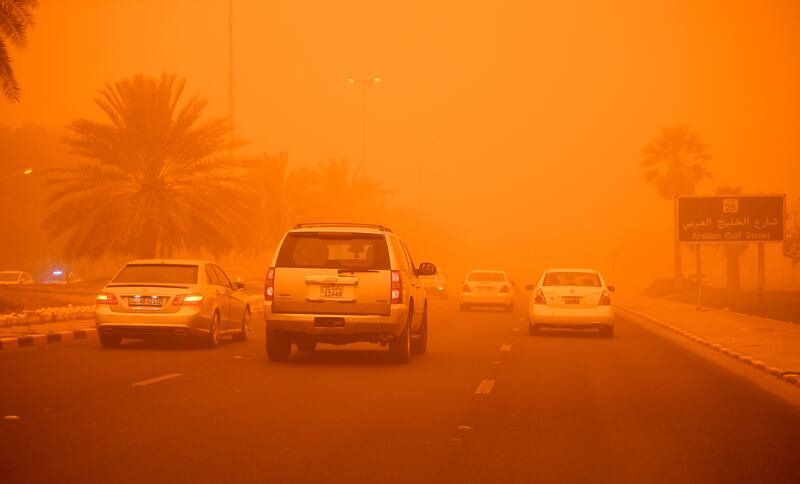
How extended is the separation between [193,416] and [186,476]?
3173 mm

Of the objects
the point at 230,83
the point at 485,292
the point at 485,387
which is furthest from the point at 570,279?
the point at 230,83

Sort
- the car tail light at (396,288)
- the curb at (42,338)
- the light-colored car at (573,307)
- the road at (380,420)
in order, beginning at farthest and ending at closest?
the light-colored car at (573,307) → the curb at (42,338) → the car tail light at (396,288) → the road at (380,420)

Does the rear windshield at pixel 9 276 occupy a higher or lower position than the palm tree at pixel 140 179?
lower

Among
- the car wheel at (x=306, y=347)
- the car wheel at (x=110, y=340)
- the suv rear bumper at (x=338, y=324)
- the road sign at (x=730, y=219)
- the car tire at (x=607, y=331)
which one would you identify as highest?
the road sign at (x=730, y=219)

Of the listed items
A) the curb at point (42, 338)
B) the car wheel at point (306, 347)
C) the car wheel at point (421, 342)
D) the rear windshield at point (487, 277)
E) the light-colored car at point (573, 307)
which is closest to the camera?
the car wheel at point (421, 342)

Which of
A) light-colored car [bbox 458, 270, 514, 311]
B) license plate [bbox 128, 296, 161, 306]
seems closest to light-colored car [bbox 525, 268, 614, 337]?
license plate [bbox 128, 296, 161, 306]

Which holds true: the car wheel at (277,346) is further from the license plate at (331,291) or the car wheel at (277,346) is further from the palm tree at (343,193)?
the palm tree at (343,193)

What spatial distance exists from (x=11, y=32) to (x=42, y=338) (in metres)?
9.03

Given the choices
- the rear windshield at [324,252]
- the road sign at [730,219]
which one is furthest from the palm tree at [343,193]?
the rear windshield at [324,252]

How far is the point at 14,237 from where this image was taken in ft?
242

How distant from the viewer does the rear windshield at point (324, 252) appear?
1708 centimetres

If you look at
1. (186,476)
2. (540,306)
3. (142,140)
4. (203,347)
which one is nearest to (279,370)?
(203,347)

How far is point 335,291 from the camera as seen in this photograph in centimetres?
1681

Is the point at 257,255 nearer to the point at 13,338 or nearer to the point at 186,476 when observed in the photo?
the point at 13,338
